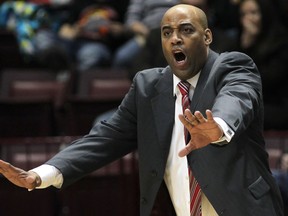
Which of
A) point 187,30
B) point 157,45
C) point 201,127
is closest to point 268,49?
point 157,45

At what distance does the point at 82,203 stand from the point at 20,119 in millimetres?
1252

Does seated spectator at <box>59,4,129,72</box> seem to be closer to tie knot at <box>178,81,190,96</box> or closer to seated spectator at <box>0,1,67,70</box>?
seated spectator at <box>0,1,67,70</box>

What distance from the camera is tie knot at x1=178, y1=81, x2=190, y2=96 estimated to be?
3.73 meters

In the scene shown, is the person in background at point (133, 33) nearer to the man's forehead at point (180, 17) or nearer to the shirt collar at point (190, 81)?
the shirt collar at point (190, 81)

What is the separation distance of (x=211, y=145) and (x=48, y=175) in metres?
0.73

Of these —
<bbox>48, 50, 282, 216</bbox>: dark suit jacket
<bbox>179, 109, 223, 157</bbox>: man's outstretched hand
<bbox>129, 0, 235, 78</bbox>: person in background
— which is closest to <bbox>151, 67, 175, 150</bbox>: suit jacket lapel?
<bbox>48, 50, 282, 216</bbox>: dark suit jacket

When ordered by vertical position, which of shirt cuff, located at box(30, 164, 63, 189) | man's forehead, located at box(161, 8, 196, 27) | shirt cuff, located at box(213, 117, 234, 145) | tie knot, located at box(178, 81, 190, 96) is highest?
man's forehead, located at box(161, 8, 196, 27)

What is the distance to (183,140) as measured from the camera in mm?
3750

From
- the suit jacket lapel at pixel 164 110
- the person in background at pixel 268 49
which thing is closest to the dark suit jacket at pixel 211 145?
the suit jacket lapel at pixel 164 110

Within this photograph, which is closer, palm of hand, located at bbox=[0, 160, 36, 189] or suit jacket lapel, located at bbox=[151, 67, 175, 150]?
palm of hand, located at bbox=[0, 160, 36, 189]

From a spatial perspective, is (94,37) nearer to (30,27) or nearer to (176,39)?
(30,27)

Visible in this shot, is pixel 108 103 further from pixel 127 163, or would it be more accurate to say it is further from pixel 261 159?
pixel 261 159

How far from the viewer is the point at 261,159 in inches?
144

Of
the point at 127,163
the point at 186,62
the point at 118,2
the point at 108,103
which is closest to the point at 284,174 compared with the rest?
the point at 127,163
